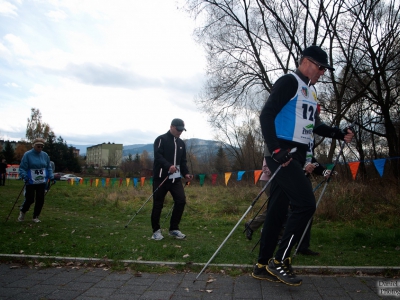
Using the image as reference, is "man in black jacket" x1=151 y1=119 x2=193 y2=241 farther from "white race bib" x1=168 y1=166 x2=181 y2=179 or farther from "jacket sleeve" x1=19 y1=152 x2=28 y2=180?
"jacket sleeve" x1=19 y1=152 x2=28 y2=180

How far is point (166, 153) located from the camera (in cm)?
639

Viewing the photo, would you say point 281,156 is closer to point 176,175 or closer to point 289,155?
point 289,155

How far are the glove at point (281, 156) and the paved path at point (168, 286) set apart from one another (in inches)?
49.8

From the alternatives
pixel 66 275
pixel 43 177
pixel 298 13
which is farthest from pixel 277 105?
pixel 298 13

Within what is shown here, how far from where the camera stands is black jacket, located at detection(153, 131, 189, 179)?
6.27 m

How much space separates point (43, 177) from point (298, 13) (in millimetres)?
15069

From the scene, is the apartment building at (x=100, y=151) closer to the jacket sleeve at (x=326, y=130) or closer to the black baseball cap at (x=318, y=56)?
the jacket sleeve at (x=326, y=130)

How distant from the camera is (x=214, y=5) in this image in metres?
18.8

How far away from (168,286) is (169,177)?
288 centimetres

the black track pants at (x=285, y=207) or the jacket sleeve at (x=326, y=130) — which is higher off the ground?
the jacket sleeve at (x=326, y=130)

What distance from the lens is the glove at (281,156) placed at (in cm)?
344

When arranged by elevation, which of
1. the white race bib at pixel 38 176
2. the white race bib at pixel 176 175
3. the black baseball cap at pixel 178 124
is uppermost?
the black baseball cap at pixel 178 124

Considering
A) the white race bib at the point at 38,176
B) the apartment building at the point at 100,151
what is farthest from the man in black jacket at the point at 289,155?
the apartment building at the point at 100,151

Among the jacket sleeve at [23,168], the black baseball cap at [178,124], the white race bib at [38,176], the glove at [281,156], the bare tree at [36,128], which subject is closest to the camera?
the glove at [281,156]
